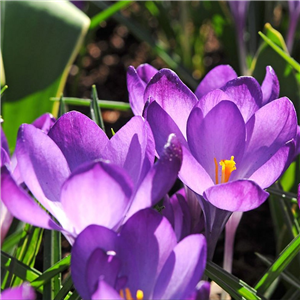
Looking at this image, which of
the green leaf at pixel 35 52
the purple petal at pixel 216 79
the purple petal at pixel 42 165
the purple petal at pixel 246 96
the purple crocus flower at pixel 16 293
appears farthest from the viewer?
the green leaf at pixel 35 52

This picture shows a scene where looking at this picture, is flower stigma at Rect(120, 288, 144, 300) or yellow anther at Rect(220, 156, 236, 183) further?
yellow anther at Rect(220, 156, 236, 183)

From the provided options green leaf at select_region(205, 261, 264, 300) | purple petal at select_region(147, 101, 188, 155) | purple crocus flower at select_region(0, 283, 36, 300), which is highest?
purple petal at select_region(147, 101, 188, 155)

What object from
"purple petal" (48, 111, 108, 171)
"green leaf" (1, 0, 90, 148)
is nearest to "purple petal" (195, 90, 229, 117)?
"purple petal" (48, 111, 108, 171)

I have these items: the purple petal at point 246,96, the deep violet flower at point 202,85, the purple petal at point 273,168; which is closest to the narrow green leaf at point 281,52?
the deep violet flower at point 202,85

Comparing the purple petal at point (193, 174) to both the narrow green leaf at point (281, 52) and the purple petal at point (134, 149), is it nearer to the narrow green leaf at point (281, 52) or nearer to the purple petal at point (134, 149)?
the purple petal at point (134, 149)

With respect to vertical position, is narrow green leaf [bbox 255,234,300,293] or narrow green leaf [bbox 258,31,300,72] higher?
narrow green leaf [bbox 258,31,300,72]

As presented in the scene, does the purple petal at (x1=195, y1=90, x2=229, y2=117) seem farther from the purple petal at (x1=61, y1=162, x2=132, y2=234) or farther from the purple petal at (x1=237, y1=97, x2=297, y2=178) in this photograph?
the purple petal at (x1=61, y1=162, x2=132, y2=234)

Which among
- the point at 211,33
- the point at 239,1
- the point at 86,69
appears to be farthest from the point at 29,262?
the point at 211,33

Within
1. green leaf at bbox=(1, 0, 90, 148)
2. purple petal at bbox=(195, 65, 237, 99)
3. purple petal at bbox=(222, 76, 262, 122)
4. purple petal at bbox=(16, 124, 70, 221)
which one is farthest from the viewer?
green leaf at bbox=(1, 0, 90, 148)
